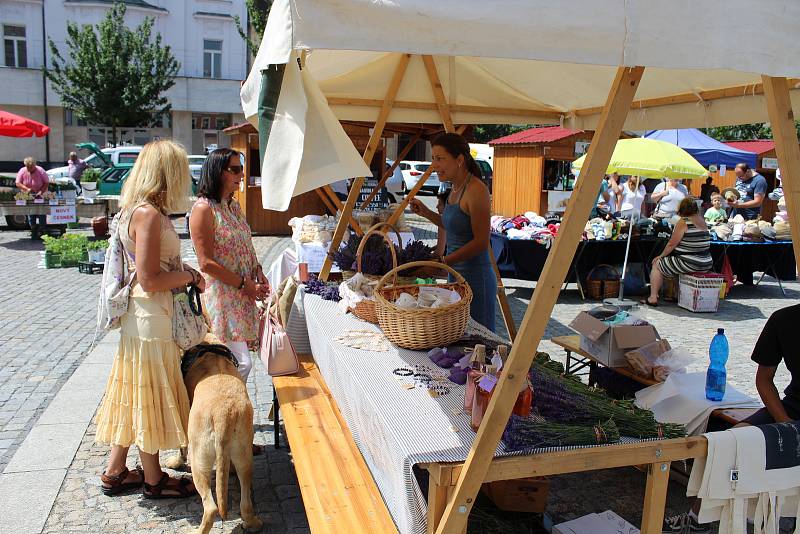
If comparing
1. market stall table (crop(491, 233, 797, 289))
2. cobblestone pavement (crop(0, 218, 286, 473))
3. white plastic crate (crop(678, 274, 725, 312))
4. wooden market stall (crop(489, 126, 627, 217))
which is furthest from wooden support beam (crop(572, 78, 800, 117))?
wooden market stall (crop(489, 126, 627, 217))

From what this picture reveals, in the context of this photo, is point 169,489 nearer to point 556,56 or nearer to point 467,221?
point 467,221

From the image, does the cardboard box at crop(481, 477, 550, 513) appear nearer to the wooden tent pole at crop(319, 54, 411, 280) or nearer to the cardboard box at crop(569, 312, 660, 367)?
the cardboard box at crop(569, 312, 660, 367)

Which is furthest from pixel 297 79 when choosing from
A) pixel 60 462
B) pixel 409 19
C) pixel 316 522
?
pixel 60 462

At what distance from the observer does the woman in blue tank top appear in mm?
4254

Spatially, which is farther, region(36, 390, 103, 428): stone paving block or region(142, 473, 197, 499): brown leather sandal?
region(36, 390, 103, 428): stone paving block

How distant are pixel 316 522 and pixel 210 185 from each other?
2099 mm

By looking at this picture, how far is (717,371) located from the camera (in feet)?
12.3

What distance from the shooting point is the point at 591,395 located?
9.11 ft

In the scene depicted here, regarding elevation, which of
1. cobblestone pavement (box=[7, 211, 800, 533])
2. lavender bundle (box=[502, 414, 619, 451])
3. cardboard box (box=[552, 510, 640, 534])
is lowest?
cobblestone pavement (box=[7, 211, 800, 533])

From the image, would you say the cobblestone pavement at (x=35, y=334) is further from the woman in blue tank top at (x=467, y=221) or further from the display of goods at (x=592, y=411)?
the display of goods at (x=592, y=411)

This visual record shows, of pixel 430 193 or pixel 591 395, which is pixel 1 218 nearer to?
pixel 430 193

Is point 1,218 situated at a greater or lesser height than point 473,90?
lesser

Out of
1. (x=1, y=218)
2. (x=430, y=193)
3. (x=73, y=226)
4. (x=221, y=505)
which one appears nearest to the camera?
(x=221, y=505)

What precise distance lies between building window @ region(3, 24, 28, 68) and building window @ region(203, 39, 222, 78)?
28.6 feet
